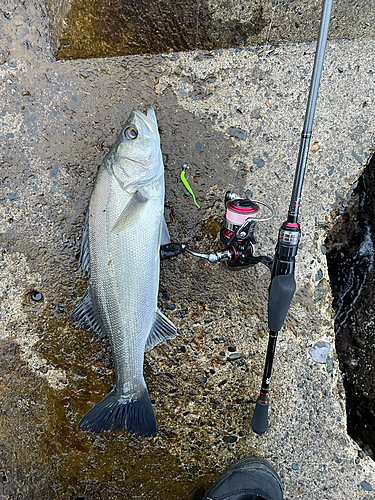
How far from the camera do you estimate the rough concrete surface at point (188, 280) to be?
7.03 feet

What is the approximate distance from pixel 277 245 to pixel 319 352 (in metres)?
0.97

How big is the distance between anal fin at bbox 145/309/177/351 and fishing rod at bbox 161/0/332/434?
40cm

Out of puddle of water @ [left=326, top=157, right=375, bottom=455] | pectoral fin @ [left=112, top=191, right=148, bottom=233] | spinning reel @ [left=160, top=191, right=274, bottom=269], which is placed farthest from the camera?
puddle of water @ [left=326, top=157, right=375, bottom=455]

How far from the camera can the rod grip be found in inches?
79.9

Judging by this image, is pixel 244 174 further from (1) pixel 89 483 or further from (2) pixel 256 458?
(1) pixel 89 483

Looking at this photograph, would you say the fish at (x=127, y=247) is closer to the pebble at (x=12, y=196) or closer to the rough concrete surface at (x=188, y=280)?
the rough concrete surface at (x=188, y=280)

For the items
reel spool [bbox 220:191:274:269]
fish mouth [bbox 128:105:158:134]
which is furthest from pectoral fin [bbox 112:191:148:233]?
reel spool [bbox 220:191:274:269]

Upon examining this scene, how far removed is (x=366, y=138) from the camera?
220 cm

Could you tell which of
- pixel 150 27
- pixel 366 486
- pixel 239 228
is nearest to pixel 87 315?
pixel 239 228

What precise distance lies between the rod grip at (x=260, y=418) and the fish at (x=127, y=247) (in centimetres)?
70

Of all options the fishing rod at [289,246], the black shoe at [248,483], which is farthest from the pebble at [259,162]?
the black shoe at [248,483]

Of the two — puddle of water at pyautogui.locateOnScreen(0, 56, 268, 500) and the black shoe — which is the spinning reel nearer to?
puddle of water at pyautogui.locateOnScreen(0, 56, 268, 500)

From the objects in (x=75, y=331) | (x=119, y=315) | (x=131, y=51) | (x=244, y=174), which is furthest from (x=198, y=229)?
(x=131, y=51)

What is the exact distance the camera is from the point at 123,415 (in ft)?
6.47
